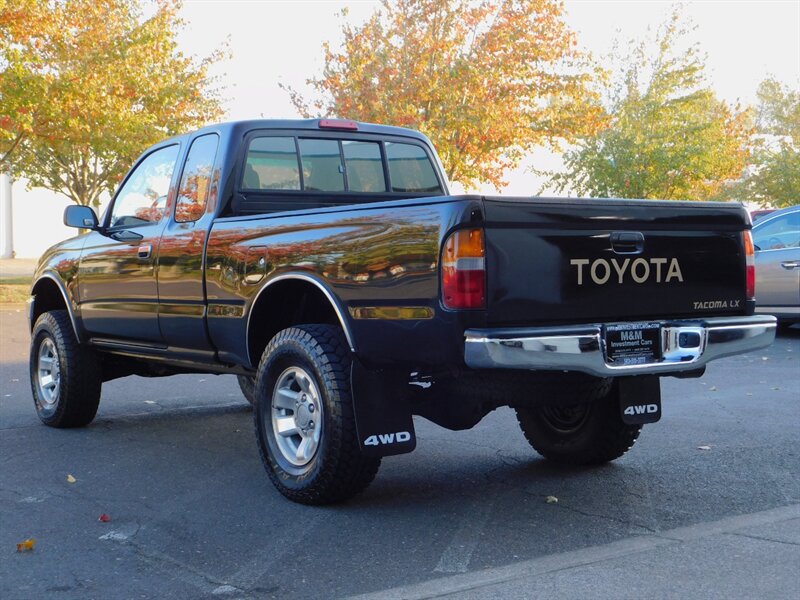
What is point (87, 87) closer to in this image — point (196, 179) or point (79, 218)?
point (79, 218)

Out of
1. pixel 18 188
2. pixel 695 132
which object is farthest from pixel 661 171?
pixel 18 188

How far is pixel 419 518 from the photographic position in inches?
200

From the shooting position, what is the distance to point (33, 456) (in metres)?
6.54

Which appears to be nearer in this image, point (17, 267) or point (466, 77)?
point (466, 77)

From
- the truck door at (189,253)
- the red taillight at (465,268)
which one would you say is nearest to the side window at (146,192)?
the truck door at (189,253)

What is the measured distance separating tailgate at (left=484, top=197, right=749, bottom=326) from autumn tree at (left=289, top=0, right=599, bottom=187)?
18413 mm

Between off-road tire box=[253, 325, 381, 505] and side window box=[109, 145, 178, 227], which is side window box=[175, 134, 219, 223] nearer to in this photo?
side window box=[109, 145, 178, 227]

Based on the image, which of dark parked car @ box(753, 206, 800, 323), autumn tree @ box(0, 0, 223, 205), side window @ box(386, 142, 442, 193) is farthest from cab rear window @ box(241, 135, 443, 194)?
autumn tree @ box(0, 0, 223, 205)

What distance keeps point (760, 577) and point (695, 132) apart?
94.6 ft

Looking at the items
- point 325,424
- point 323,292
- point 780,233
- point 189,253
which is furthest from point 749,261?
point 780,233

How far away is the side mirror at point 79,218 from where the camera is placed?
7175mm

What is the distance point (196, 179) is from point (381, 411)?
2.26 metres

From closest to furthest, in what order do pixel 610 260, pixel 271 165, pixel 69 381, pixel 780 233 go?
1. pixel 610 260
2. pixel 271 165
3. pixel 69 381
4. pixel 780 233

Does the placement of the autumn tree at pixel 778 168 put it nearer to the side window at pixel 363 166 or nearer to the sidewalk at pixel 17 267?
the sidewalk at pixel 17 267
